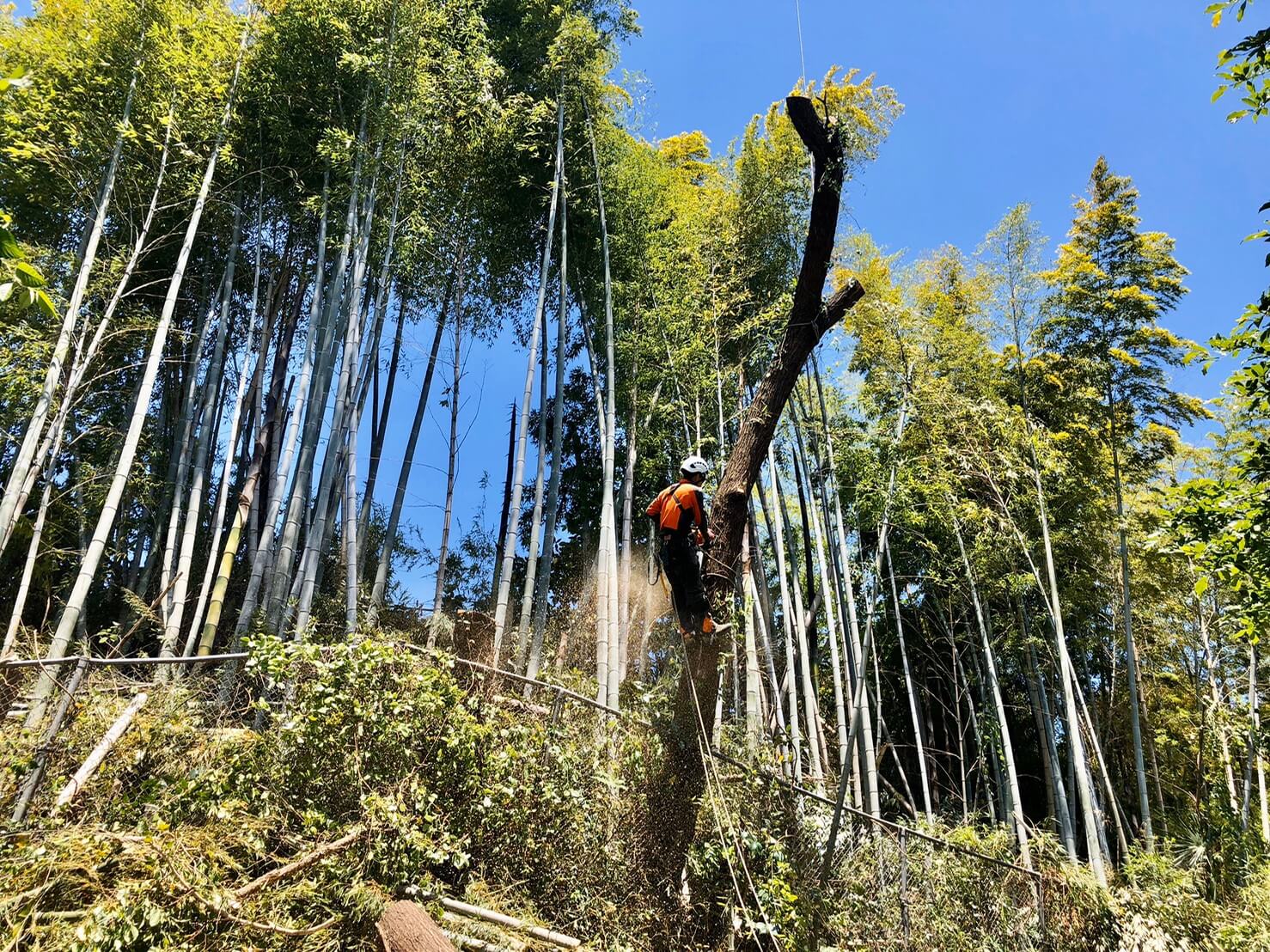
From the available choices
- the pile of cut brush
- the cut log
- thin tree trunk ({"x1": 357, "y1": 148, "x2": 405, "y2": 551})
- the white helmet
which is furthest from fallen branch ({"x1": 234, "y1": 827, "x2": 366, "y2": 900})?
thin tree trunk ({"x1": 357, "y1": 148, "x2": 405, "y2": 551})

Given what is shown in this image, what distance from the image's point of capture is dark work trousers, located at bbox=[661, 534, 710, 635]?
2955mm

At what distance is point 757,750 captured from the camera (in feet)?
12.5

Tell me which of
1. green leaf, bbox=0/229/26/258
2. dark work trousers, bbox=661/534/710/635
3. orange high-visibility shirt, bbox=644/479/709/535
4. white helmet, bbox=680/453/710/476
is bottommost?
dark work trousers, bbox=661/534/710/635

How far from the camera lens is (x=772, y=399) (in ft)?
9.97

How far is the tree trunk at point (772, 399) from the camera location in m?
2.86

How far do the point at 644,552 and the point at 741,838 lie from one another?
18.6 feet

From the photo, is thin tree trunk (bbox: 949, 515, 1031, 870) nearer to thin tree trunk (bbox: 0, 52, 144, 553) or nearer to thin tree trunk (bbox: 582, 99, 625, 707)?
thin tree trunk (bbox: 582, 99, 625, 707)

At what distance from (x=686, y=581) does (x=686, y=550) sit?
137mm

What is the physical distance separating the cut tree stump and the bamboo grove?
1.99 metres

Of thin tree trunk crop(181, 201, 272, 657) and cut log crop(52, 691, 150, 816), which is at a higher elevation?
thin tree trunk crop(181, 201, 272, 657)

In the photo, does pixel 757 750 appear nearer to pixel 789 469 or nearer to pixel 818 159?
pixel 818 159

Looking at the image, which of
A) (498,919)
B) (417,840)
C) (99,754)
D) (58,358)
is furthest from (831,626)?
(58,358)

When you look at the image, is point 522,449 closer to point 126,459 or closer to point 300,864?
point 126,459

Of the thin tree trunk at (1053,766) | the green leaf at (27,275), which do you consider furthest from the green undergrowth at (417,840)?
the thin tree trunk at (1053,766)
